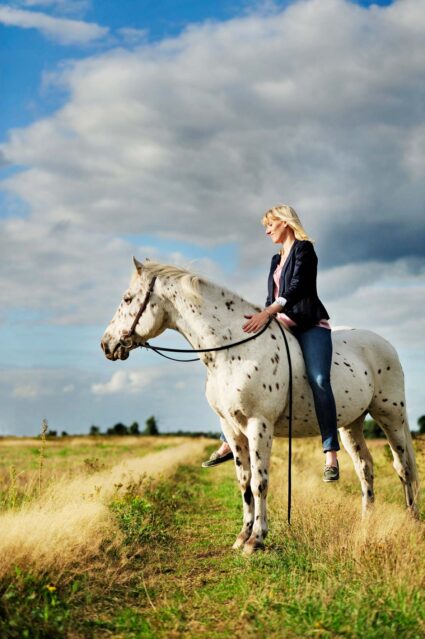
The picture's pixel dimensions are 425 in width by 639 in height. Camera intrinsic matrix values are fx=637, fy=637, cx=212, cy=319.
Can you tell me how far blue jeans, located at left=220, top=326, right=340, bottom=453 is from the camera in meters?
7.06

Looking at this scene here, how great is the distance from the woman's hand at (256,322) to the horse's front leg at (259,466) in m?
0.96

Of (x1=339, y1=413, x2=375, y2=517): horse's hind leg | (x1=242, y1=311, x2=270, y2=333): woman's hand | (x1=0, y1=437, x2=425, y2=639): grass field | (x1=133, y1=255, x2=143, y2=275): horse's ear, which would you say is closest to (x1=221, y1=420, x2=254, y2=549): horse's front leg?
(x1=0, y1=437, x2=425, y2=639): grass field

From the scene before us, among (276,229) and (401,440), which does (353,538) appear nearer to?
(401,440)

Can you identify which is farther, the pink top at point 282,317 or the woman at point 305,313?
the pink top at point 282,317

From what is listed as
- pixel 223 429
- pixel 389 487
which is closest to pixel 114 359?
pixel 223 429

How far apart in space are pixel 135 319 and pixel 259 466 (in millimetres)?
2057

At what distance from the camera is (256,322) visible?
6.91 meters

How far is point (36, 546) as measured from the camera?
5.70 meters

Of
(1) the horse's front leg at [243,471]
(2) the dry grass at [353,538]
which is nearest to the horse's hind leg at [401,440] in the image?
(2) the dry grass at [353,538]

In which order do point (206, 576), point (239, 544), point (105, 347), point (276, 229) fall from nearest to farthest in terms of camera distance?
point (206, 576) < point (239, 544) < point (105, 347) < point (276, 229)

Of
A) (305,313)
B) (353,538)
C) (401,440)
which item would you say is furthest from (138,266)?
(401,440)

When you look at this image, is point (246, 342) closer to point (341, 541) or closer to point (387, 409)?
point (341, 541)

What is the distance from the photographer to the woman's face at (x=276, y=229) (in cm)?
739

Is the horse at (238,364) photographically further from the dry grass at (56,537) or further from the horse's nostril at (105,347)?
the dry grass at (56,537)
